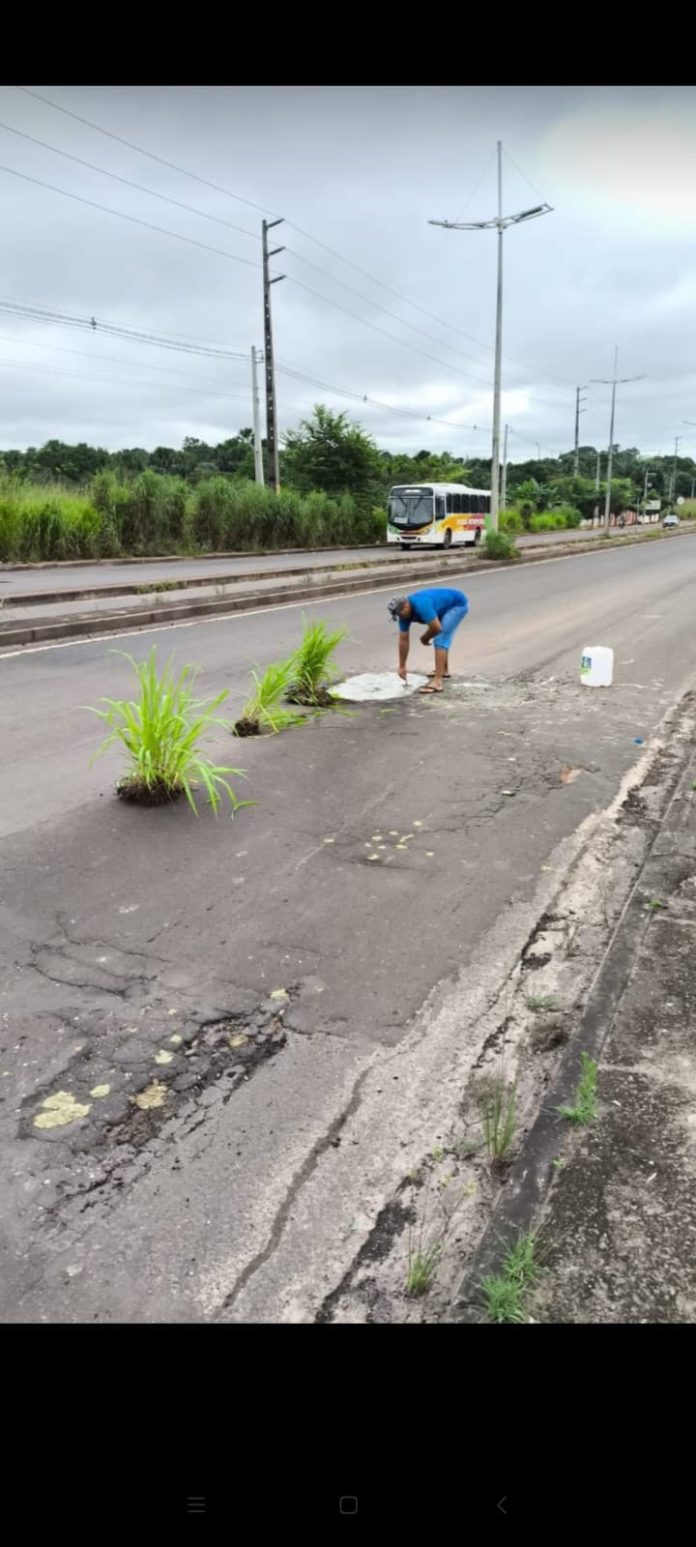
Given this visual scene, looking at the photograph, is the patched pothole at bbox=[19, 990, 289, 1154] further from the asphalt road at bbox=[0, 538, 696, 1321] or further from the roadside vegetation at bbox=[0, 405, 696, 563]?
the roadside vegetation at bbox=[0, 405, 696, 563]

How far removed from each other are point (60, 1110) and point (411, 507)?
110 feet

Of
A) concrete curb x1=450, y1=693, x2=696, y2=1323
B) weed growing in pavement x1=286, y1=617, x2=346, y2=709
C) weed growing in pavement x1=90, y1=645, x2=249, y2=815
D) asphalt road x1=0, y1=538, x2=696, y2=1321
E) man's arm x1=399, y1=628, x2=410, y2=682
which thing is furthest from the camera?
man's arm x1=399, y1=628, x2=410, y2=682

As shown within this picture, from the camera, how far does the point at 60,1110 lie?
8.75 feet

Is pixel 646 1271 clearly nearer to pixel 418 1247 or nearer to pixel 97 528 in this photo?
pixel 418 1247

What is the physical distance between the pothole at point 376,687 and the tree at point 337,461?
3261 centimetres

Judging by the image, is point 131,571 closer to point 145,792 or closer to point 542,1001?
point 145,792

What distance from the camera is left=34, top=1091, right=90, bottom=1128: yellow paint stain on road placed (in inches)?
103

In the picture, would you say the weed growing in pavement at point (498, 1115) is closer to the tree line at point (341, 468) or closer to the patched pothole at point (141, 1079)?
the patched pothole at point (141, 1079)

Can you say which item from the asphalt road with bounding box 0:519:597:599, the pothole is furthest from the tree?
the pothole

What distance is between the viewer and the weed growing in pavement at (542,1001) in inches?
130

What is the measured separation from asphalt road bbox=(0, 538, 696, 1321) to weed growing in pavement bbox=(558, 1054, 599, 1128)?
417mm

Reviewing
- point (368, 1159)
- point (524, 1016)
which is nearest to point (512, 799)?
point (524, 1016)

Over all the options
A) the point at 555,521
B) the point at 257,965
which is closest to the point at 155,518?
the point at 257,965
